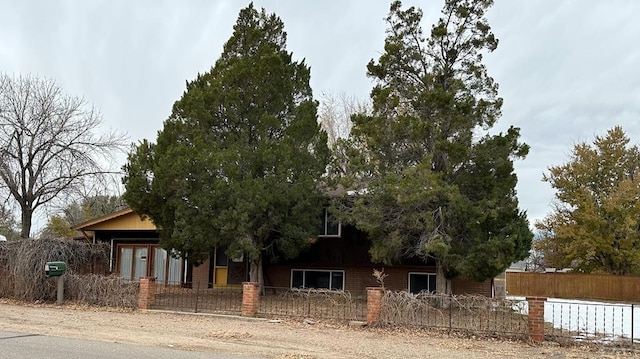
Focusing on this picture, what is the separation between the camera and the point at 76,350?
9.40 m

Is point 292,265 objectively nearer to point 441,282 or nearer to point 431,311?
point 441,282

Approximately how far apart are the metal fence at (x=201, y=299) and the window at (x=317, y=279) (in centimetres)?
229

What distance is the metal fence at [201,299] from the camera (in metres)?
16.2

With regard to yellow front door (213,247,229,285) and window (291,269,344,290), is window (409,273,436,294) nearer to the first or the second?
window (291,269,344,290)

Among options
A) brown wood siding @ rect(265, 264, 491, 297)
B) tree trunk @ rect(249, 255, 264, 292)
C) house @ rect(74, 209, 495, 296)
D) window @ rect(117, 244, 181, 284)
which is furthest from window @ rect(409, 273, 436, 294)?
window @ rect(117, 244, 181, 284)

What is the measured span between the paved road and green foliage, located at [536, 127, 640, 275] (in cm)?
2764

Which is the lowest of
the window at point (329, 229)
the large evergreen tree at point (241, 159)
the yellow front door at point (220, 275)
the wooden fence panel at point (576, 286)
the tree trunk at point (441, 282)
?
the wooden fence panel at point (576, 286)

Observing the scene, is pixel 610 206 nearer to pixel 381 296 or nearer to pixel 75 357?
pixel 381 296

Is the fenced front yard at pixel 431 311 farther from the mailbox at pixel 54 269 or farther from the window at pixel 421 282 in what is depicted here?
the window at pixel 421 282

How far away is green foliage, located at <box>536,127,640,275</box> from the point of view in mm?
30969

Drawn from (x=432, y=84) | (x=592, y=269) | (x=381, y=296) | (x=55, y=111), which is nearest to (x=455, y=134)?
(x=432, y=84)

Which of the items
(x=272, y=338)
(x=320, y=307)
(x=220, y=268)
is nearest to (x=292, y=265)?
(x=220, y=268)

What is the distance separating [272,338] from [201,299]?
7114 mm

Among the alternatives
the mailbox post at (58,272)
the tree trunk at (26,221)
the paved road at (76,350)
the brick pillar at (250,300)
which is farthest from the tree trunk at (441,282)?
the tree trunk at (26,221)
